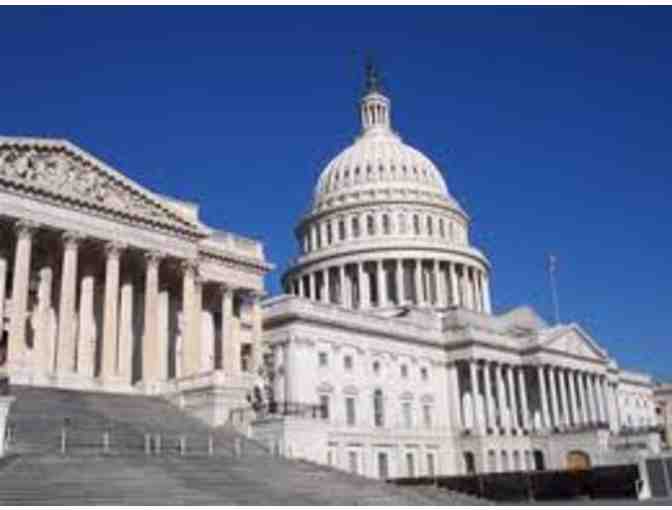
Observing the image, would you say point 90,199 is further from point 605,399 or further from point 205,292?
point 605,399

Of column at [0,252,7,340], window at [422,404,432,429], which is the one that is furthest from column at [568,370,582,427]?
column at [0,252,7,340]

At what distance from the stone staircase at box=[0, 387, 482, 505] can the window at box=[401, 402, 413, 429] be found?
37196 millimetres

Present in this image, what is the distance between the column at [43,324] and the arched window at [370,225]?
210 feet

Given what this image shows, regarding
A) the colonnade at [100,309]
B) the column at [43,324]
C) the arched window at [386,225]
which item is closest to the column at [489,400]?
the arched window at [386,225]

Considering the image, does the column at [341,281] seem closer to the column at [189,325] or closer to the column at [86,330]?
the column at [189,325]

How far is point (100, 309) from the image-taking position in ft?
190

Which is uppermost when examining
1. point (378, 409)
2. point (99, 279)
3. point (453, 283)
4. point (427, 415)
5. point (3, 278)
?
point (453, 283)

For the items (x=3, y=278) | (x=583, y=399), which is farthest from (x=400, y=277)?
(x=3, y=278)

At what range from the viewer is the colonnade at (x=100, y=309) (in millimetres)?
50375

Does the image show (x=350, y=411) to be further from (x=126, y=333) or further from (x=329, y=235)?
(x=329, y=235)

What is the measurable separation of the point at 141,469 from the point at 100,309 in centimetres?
2793

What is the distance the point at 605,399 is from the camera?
348 feet

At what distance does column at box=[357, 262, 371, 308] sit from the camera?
107m

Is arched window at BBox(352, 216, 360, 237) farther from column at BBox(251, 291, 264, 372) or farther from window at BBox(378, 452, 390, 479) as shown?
column at BBox(251, 291, 264, 372)
